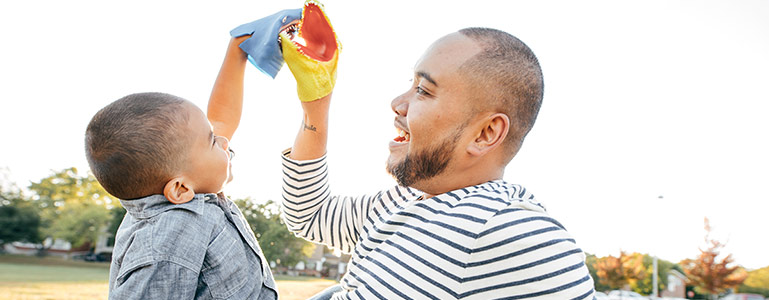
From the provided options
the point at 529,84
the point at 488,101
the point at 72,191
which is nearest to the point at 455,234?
the point at 488,101

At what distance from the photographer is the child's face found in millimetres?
1796

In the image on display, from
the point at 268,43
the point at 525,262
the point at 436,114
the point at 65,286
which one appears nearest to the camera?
the point at 525,262

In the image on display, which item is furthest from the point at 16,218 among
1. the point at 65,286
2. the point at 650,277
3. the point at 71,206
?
the point at 650,277

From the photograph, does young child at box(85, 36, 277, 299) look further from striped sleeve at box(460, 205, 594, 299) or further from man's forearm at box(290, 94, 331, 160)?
striped sleeve at box(460, 205, 594, 299)

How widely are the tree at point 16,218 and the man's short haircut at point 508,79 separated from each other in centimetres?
4701

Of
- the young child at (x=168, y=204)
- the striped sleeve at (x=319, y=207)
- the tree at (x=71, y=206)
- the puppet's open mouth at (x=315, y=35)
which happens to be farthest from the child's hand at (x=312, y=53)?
the tree at (x=71, y=206)

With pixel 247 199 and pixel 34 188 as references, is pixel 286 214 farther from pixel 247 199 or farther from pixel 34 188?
pixel 34 188

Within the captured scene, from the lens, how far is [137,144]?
1.68m

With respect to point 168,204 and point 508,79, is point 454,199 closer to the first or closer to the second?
point 508,79

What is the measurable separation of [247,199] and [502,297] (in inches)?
835

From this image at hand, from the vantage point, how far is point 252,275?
1.82m

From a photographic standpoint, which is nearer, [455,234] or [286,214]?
[455,234]

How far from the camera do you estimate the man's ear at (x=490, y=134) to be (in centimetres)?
149

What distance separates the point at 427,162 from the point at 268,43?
2.63 feet
